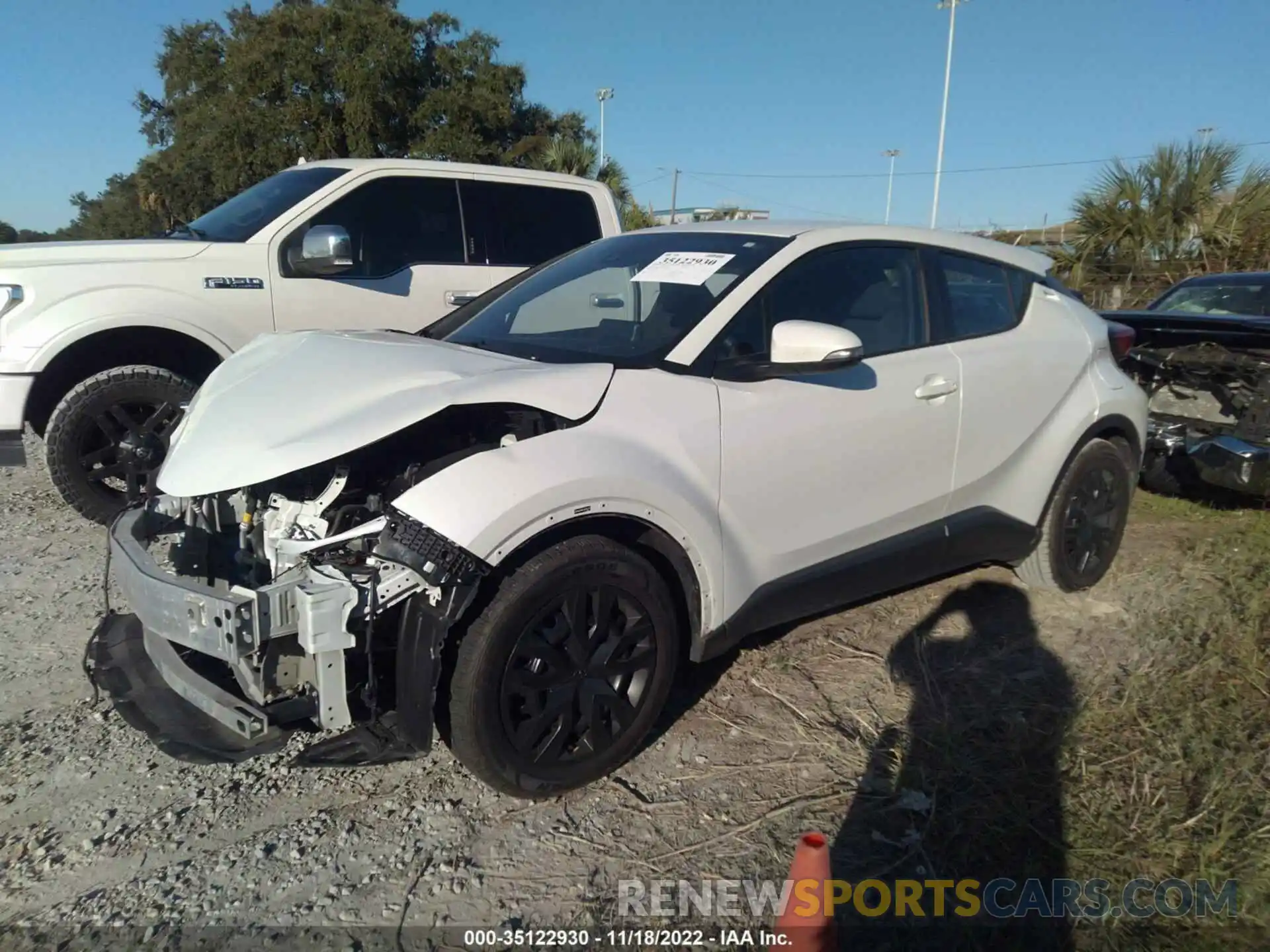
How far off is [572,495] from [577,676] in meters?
0.56

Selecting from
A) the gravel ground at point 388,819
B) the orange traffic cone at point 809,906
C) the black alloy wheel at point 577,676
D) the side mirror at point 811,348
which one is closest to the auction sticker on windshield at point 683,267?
the side mirror at point 811,348

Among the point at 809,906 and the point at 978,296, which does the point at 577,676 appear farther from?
the point at 978,296

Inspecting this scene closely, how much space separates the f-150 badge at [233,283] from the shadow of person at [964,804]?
4.14 m

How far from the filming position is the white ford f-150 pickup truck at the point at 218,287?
495 centimetres

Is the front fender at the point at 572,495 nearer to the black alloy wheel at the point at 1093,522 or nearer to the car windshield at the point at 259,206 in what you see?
the black alloy wheel at the point at 1093,522

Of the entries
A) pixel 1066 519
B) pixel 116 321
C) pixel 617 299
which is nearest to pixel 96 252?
pixel 116 321

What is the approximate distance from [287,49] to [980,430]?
25.9m

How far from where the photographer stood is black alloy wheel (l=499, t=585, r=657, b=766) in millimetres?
2650

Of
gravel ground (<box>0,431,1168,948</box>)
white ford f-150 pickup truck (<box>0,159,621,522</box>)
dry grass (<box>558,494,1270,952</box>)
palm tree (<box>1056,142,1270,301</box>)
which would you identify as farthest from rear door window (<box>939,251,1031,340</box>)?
palm tree (<box>1056,142,1270,301</box>)

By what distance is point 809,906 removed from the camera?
79.0 inches

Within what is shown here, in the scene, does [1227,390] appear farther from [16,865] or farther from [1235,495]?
[16,865]

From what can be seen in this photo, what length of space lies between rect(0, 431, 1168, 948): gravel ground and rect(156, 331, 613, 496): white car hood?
3.25 feet

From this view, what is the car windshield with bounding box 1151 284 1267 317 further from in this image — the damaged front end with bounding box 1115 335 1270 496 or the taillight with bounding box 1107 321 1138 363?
the taillight with bounding box 1107 321 1138 363

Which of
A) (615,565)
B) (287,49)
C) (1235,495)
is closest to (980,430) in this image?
(615,565)
